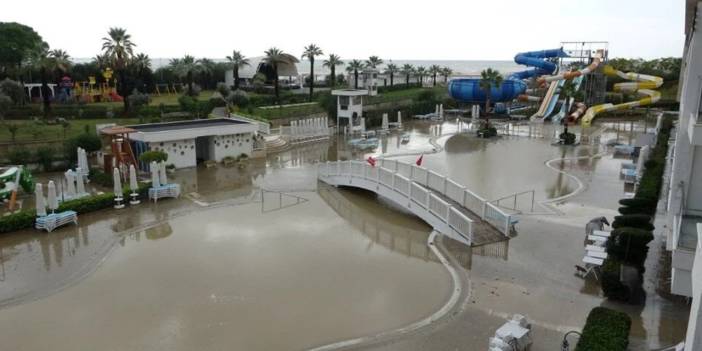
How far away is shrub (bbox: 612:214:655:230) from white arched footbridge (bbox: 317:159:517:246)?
3.54 m

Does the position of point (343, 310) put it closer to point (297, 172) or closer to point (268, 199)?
point (268, 199)

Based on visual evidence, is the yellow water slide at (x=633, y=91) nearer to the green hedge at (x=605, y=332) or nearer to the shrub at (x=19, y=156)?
the green hedge at (x=605, y=332)

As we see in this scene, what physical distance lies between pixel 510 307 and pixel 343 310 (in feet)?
13.4

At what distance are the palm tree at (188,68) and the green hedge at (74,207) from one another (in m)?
33.2

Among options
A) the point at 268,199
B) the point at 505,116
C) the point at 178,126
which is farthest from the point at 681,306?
the point at 505,116

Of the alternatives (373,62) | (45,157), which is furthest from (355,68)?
(45,157)

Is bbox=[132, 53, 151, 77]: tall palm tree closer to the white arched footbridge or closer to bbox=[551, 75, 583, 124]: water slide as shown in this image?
the white arched footbridge

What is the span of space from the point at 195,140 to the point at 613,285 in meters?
25.2

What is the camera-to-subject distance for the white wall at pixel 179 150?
2932cm

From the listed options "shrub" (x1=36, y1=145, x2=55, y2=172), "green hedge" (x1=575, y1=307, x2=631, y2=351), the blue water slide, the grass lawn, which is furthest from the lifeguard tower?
"green hedge" (x1=575, y1=307, x2=631, y2=351)

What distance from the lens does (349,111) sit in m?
44.0

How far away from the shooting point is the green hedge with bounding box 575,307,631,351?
32.3ft

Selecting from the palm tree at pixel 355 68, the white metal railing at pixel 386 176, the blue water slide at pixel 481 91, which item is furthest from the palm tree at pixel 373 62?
the white metal railing at pixel 386 176

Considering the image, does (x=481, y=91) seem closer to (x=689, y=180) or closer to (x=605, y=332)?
(x=689, y=180)
